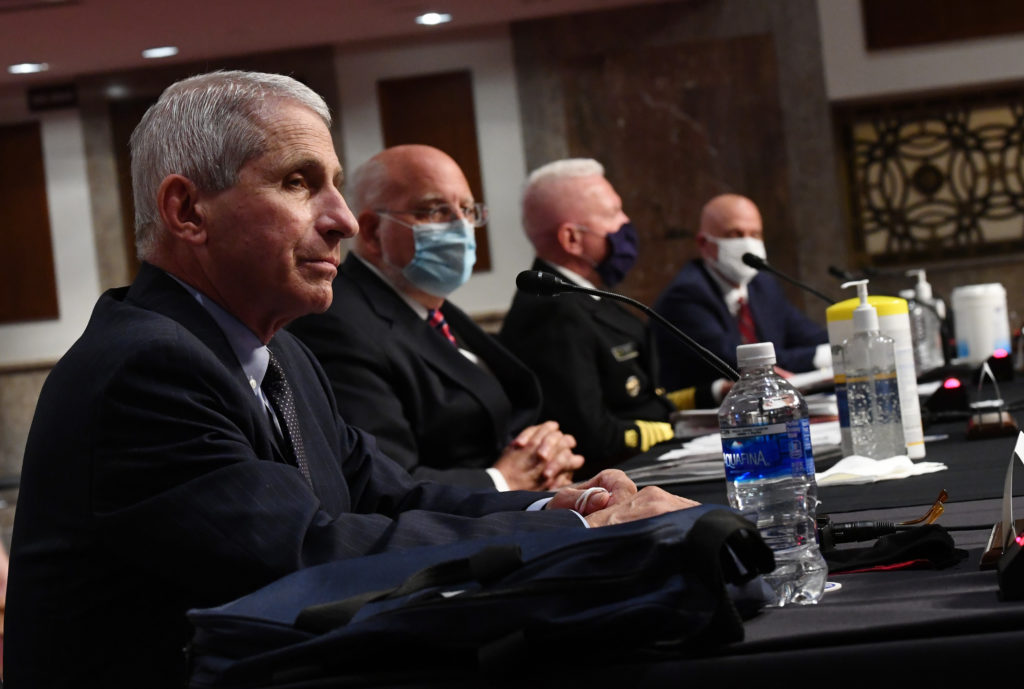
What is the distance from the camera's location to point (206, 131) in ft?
5.33

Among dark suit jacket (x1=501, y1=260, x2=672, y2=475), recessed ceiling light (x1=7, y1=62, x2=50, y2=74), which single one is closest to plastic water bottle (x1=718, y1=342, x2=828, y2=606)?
dark suit jacket (x1=501, y1=260, x2=672, y2=475)

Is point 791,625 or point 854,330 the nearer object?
point 791,625

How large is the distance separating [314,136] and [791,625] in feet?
3.20

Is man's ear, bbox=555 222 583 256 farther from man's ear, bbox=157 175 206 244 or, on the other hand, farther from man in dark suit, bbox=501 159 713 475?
man's ear, bbox=157 175 206 244

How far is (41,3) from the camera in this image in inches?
285

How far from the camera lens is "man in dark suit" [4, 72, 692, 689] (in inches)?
51.8

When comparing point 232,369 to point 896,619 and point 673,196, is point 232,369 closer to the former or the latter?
point 896,619

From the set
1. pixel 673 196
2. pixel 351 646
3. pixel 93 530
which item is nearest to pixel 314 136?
pixel 93 530

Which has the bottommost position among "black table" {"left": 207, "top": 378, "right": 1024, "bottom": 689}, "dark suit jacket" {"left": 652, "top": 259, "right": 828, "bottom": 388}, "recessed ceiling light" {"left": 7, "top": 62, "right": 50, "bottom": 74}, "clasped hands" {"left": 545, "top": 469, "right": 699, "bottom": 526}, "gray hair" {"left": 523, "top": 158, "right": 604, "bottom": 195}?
"black table" {"left": 207, "top": 378, "right": 1024, "bottom": 689}

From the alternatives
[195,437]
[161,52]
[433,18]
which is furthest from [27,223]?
[195,437]

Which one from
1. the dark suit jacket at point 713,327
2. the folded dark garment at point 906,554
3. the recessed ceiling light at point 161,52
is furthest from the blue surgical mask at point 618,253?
the recessed ceiling light at point 161,52

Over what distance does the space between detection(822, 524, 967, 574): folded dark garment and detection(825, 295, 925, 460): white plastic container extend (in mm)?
928

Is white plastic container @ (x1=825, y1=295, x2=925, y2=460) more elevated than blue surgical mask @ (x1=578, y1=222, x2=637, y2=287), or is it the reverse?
blue surgical mask @ (x1=578, y1=222, x2=637, y2=287)

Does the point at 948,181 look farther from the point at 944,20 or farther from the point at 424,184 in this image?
the point at 424,184
